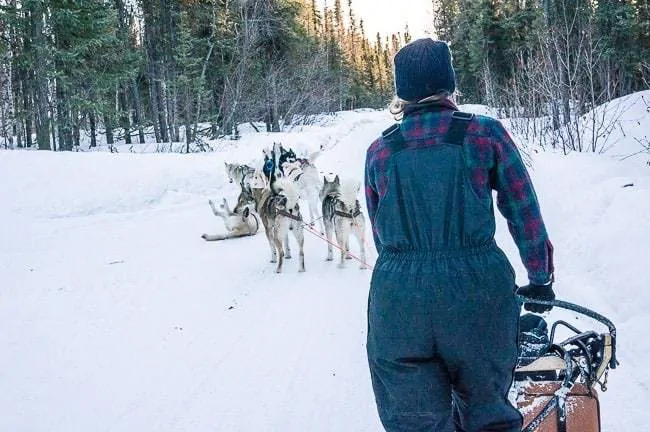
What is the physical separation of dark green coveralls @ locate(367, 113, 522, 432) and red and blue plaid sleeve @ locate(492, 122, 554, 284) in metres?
0.12

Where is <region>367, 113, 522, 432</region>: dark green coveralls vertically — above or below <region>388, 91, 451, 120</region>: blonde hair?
below

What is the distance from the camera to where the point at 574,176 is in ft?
27.7

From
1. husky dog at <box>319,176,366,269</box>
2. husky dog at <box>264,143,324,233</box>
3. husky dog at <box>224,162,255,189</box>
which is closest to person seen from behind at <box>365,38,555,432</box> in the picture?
husky dog at <box>319,176,366,269</box>

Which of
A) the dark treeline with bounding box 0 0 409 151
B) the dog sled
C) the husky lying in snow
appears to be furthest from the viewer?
the dark treeline with bounding box 0 0 409 151

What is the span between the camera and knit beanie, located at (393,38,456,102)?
1896mm

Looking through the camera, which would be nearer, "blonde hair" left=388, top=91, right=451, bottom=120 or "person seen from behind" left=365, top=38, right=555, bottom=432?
"person seen from behind" left=365, top=38, right=555, bottom=432

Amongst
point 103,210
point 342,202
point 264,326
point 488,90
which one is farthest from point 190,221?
point 488,90

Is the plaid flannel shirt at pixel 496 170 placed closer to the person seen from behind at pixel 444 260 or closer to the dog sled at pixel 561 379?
the person seen from behind at pixel 444 260

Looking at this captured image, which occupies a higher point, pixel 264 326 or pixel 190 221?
pixel 190 221

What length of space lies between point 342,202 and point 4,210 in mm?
8751

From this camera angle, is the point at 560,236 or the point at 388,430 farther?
the point at 560,236

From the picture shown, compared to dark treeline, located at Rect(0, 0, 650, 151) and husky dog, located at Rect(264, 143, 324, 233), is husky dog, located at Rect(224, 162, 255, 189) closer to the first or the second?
husky dog, located at Rect(264, 143, 324, 233)

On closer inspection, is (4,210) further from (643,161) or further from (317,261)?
(643,161)

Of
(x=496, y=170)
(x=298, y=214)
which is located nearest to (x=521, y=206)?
(x=496, y=170)
